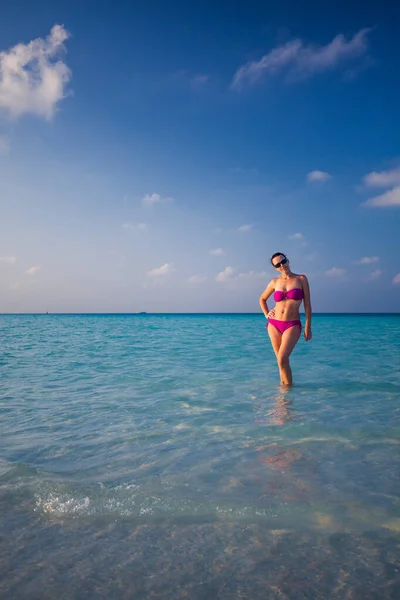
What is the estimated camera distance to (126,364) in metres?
11.3

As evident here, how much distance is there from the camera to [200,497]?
3.05m

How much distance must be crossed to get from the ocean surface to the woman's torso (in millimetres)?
1711

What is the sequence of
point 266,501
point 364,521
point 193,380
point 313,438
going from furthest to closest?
point 193,380, point 313,438, point 266,501, point 364,521

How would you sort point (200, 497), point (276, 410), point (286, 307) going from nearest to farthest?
point (200, 497) → point (276, 410) → point (286, 307)

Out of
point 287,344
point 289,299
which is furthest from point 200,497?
point 289,299

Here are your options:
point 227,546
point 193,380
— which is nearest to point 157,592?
point 227,546

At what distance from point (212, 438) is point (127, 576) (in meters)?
2.46

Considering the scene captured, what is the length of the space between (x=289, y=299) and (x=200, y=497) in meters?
4.98

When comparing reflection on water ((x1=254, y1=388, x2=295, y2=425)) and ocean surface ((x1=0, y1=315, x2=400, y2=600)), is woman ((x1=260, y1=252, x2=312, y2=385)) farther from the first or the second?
ocean surface ((x1=0, y1=315, x2=400, y2=600))

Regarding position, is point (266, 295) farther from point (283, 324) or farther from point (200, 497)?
point (200, 497)

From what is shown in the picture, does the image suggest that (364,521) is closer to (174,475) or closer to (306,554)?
(306,554)

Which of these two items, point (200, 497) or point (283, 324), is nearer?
point (200, 497)

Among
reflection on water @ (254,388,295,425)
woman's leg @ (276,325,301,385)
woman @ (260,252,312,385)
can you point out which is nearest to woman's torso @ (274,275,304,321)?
woman @ (260,252,312,385)

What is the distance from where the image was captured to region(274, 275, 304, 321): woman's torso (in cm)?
730
